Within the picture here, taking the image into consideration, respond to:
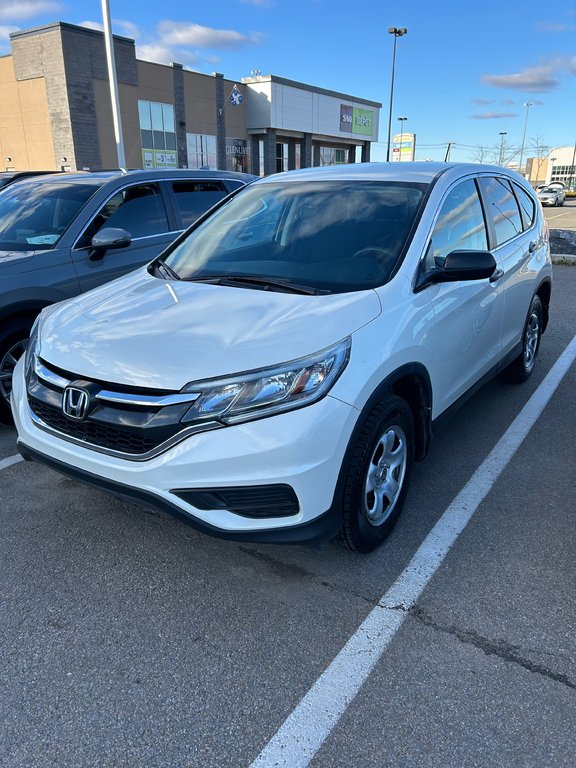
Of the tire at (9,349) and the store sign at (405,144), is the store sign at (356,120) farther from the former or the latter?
the tire at (9,349)

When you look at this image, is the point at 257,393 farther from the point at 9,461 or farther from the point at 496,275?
the point at 9,461

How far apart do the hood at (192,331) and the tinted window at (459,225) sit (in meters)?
0.75

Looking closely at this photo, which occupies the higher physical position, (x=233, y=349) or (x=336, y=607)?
(x=233, y=349)

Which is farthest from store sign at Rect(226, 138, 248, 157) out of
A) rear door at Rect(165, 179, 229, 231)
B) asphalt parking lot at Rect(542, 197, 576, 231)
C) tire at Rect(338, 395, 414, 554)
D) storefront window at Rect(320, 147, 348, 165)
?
tire at Rect(338, 395, 414, 554)

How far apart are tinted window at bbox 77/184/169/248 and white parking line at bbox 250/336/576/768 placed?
3.56 metres

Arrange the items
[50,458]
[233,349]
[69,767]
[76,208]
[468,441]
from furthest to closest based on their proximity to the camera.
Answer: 1. [76,208]
2. [468,441]
3. [50,458]
4. [233,349]
5. [69,767]

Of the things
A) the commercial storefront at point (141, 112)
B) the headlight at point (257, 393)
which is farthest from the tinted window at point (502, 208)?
the commercial storefront at point (141, 112)

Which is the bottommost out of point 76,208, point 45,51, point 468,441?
point 468,441

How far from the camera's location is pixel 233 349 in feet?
8.07

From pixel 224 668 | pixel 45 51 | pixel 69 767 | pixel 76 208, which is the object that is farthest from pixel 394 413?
pixel 45 51

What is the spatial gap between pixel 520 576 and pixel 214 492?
1.54 meters

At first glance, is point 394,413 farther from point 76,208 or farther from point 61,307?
point 76,208

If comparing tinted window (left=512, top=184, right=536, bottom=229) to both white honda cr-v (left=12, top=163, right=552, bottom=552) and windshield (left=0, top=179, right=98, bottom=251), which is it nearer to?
white honda cr-v (left=12, top=163, right=552, bottom=552)

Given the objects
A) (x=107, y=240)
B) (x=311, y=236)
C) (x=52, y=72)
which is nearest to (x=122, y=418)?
(x=311, y=236)
